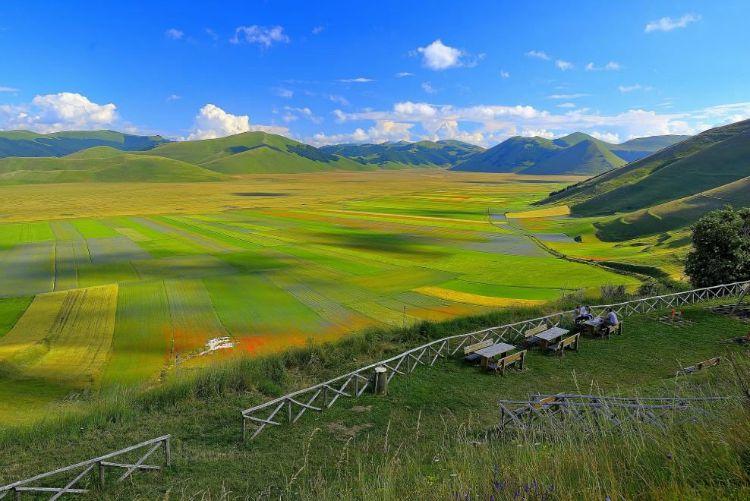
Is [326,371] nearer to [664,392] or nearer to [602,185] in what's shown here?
[664,392]

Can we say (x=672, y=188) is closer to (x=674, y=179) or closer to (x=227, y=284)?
(x=674, y=179)

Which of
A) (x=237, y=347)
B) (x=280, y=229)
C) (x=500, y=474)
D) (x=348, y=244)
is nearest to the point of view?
(x=500, y=474)

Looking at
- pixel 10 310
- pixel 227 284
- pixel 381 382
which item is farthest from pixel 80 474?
pixel 227 284

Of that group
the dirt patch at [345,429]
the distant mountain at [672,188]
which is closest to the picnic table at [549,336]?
the dirt patch at [345,429]

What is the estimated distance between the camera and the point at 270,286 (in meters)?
44.3

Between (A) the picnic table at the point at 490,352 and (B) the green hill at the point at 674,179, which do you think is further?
(B) the green hill at the point at 674,179

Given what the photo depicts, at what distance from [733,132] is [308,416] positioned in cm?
19852

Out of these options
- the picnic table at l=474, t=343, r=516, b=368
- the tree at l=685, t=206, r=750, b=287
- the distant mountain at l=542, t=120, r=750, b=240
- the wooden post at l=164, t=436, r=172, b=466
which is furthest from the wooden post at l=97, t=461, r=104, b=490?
the distant mountain at l=542, t=120, r=750, b=240

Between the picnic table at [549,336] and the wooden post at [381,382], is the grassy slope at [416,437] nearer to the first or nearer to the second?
the wooden post at [381,382]

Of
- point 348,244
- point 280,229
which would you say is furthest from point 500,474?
point 280,229

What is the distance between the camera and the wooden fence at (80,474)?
30.2ft

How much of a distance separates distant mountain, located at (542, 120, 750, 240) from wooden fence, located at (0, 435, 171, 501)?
87.9 m

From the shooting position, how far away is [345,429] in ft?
43.0

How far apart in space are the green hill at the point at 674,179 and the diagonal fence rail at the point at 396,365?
97.4 m
